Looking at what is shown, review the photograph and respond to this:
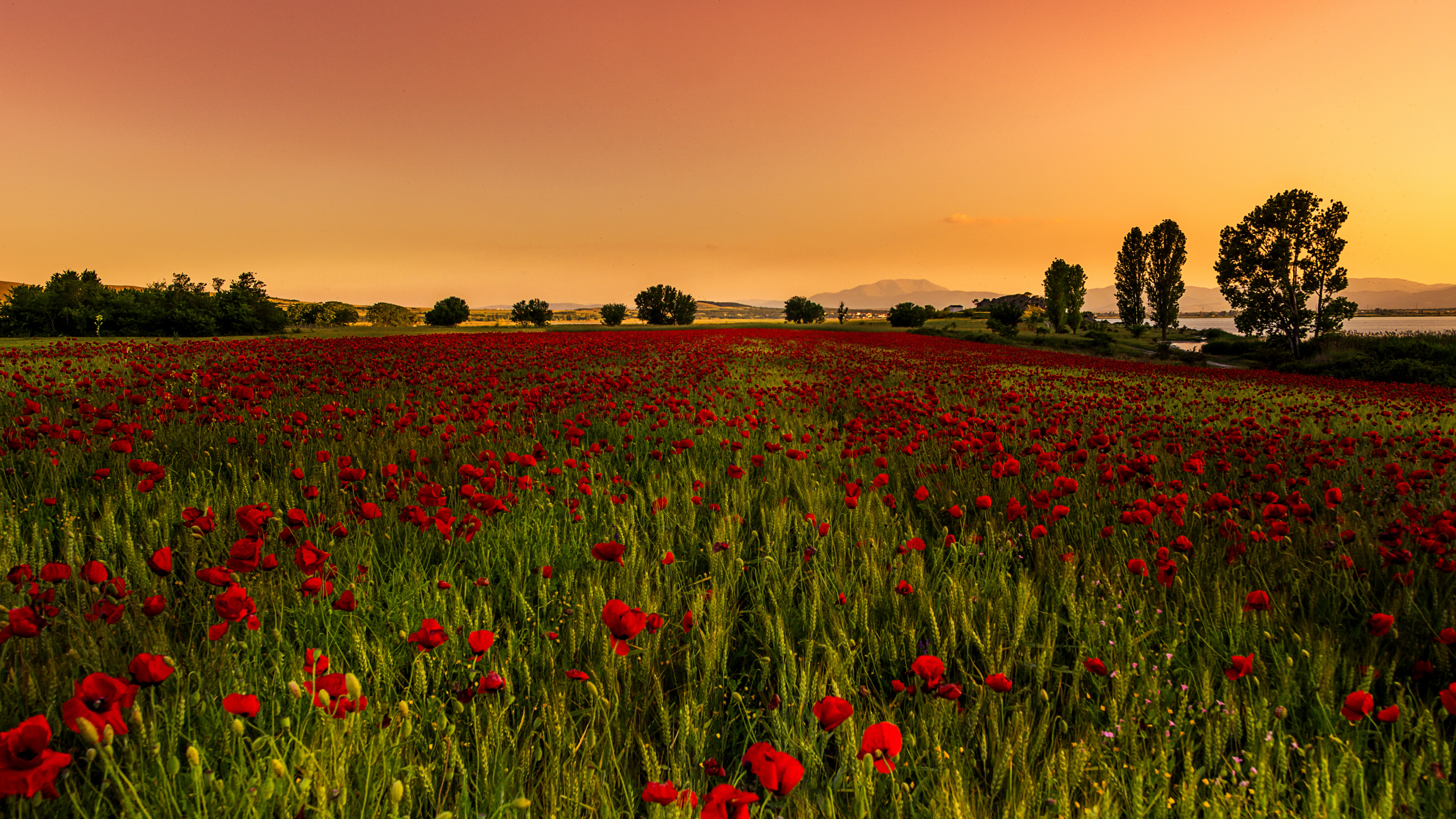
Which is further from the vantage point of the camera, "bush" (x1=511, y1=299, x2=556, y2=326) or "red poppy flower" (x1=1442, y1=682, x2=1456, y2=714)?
"bush" (x1=511, y1=299, x2=556, y2=326)

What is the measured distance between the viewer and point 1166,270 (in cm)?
5216

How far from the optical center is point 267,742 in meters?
1.47

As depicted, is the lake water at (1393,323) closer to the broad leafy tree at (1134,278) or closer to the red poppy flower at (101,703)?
the broad leafy tree at (1134,278)

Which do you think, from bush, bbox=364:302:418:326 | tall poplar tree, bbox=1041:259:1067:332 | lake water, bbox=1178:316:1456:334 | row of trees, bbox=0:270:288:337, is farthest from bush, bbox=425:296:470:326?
lake water, bbox=1178:316:1456:334

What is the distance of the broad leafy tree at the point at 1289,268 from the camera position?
29594 millimetres

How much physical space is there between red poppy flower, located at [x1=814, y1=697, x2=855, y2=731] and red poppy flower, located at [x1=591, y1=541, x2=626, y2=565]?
41.0 inches

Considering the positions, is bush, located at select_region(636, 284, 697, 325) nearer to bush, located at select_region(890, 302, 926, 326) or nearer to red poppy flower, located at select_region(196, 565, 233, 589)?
bush, located at select_region(890, 302, 926, 326)

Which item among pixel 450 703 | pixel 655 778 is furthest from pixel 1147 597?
pixel 450 703

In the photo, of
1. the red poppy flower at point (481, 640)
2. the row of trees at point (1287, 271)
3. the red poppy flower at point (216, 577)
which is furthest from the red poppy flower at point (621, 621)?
the row of trees at point (1287, 271)

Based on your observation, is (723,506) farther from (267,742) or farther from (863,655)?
(267,742)

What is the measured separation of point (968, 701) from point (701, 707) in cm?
88

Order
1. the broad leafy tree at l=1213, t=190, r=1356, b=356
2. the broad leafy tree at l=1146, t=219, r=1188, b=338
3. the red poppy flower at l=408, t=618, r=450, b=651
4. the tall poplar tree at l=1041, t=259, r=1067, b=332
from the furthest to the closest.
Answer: the tall poplar tree at l=1041, t=259, r=1067, b=332, the broad leafy tree at l=1146, t=219, r=1188, b=338, the broad leafy tree at l=1213, t=190, r=1356, b=356, the red poppy flower at l=408, t=618, r=450, b=651

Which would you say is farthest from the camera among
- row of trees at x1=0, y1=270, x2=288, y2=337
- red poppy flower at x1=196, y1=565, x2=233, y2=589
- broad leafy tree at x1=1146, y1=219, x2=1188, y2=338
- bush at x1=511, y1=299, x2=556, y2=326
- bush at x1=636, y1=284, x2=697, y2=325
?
bush at x1=636, y1=284, x2=697, y2=325

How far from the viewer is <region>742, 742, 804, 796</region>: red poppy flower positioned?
3.37ft
